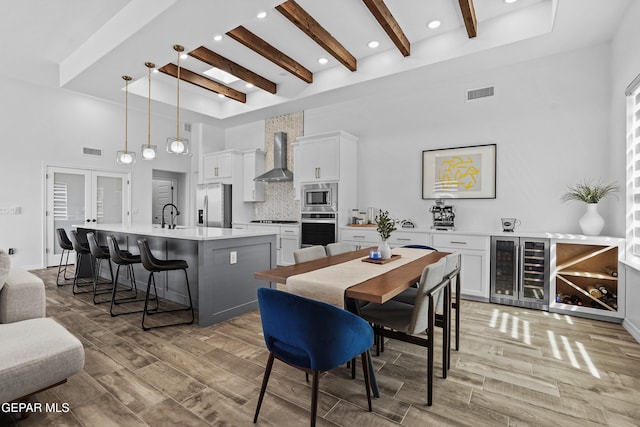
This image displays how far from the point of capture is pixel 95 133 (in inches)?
256

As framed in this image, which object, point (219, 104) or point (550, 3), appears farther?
point (219, 104)

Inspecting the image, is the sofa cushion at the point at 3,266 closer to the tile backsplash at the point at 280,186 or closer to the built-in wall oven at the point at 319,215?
the built-in wall oven at the point at 319,215

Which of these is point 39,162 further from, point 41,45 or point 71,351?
point 71,351

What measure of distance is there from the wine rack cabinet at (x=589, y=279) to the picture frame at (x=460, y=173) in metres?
1.18

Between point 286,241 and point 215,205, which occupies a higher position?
point 215,205

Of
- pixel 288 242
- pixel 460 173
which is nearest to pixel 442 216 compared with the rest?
pixel 460 173

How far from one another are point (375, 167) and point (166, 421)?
4.64 m

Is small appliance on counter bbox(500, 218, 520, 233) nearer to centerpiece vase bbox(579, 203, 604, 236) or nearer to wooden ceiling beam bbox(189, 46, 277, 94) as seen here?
centerpiece vase bbox(579, 203, 604, 236)

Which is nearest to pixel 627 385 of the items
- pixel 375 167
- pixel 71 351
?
pixel 71 351

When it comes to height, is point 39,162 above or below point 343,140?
below

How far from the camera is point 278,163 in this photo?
6594 mm

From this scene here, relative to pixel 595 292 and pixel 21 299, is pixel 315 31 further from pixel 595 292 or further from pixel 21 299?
pixel 595 292

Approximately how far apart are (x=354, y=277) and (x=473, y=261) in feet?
9.24

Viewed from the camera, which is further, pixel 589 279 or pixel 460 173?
pixel 460 173
